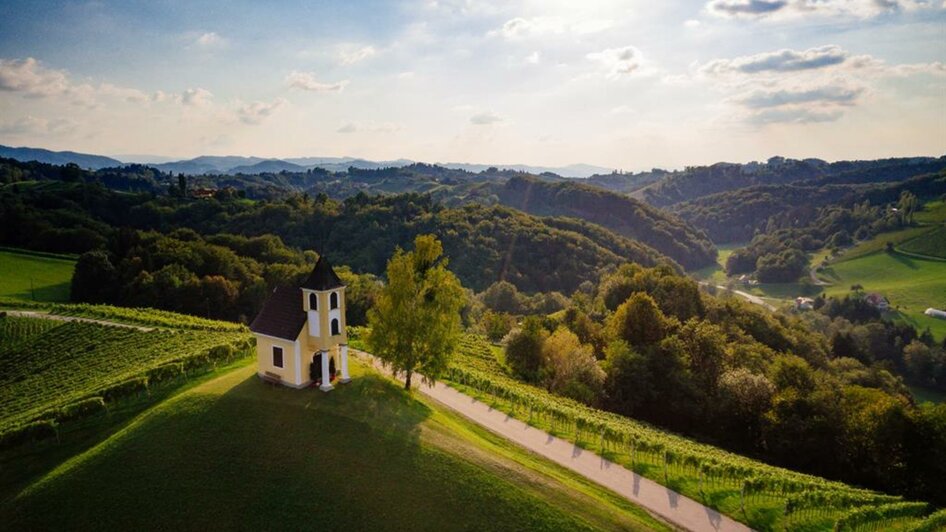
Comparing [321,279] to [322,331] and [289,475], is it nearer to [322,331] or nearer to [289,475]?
[322,331]

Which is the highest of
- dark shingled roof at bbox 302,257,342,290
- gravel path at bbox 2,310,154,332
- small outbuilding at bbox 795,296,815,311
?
dark shingled roof at bbox 302,257,342,290

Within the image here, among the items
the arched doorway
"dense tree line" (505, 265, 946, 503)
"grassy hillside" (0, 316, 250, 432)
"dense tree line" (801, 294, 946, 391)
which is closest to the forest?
"dense tree line" (505, 265, 946, 503)

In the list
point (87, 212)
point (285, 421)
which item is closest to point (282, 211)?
point (87, 212)

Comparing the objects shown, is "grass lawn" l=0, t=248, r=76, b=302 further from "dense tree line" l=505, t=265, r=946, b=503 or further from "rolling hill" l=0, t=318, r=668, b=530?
"dense tree line" l=505, t=265, r=946, b=503

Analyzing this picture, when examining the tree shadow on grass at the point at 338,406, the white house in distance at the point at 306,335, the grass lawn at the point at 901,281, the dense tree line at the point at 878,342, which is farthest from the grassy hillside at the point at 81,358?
the grass lawn at the point at 901,281

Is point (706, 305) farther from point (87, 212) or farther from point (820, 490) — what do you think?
point (87, 212)
